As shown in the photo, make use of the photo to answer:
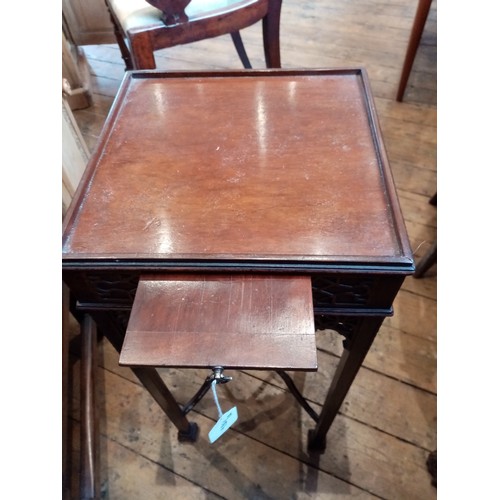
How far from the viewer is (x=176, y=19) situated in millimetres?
1180

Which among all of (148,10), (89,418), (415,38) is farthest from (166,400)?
(415,38)

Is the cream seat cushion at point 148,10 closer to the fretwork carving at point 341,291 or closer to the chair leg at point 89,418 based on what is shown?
the chair leg at point 89,418

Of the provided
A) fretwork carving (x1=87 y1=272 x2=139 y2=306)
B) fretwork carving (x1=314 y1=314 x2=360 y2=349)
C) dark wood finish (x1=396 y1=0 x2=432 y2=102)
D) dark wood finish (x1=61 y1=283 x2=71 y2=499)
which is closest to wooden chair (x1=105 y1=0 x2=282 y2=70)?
dark wood finish (x1=396 y1=0 x2=432 y2=102)

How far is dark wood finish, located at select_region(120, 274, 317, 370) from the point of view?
464 millimetres

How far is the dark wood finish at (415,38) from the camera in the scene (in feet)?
4.87

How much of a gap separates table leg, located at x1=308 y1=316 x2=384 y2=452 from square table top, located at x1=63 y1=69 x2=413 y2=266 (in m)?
0.14

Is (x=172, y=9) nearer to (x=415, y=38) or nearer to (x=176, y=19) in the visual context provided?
(x=176, y=19)

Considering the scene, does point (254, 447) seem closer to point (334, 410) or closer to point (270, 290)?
point (334, 410)

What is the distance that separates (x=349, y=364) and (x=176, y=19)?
3.48 ft

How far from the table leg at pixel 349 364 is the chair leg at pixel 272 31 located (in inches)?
46.8

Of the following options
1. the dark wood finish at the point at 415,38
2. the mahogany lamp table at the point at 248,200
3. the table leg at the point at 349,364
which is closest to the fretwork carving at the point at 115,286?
the mahogany lamp table at the point at 248,200

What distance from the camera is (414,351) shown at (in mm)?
1129

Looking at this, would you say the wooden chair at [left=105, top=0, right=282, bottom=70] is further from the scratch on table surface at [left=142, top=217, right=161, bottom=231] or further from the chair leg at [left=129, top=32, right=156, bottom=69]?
the scratch on table surface at [left=142, top=217, right=161, bottom=231]
